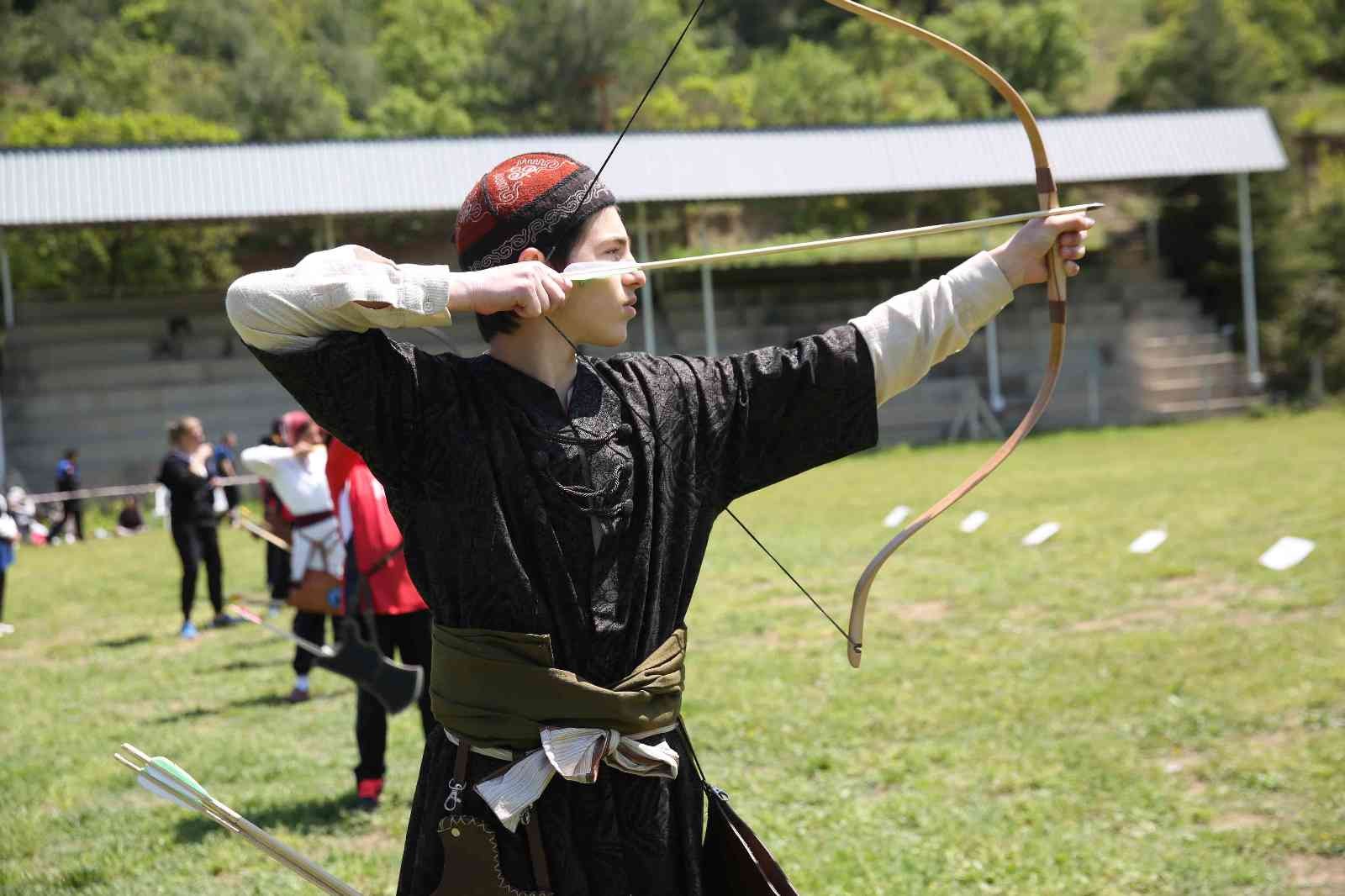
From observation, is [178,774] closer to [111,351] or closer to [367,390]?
[367,390]

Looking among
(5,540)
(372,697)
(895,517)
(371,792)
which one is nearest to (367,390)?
(372,697)

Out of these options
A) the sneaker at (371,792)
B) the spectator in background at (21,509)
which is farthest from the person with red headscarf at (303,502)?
the spectator in background at (21,509)

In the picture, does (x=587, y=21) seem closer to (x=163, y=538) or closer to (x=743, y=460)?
(x=163, y=538)

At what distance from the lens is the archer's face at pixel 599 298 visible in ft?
7.35

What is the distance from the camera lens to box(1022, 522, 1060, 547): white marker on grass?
11.3m

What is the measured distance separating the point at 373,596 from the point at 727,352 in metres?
21.1

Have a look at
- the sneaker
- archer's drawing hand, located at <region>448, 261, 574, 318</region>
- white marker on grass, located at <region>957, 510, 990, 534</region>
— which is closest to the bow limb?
archer's drawing hand, located at <region>448, 261, 574, 318</region>

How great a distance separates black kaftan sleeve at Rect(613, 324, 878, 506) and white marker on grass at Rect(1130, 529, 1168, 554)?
8467mm

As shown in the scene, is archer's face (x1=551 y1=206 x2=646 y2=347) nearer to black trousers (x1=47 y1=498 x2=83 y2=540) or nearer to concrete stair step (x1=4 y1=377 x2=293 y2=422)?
black trousers (x1=47 y1=498 x2=83 y2=540)

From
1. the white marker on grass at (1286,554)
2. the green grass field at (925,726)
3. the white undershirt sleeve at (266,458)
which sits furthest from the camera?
the white marker on grass at (1286,554)

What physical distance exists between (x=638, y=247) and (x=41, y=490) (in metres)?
11.8

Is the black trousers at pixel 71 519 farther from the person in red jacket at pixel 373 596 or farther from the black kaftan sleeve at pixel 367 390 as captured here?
the black kaftan sleeve at pixel 367 390

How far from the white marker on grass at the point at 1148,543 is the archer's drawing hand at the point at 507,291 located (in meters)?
8.93

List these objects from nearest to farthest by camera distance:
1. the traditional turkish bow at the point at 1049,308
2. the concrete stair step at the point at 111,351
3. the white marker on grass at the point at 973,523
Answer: the traditional turkish bow at the point at 1049,308 → the white marker on grass at the point at 973,523 → the concrete stair step at the point at 111,351
